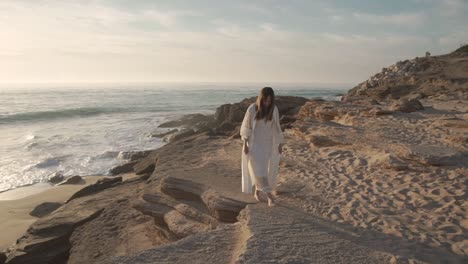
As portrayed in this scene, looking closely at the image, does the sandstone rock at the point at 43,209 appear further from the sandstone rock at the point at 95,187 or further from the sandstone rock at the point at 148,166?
the sandstone rock at the point at 148,166

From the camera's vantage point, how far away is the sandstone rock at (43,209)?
9.49 m

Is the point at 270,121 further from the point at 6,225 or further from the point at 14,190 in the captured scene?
the point at 14,190

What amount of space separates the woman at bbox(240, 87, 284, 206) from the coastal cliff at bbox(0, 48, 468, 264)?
0.39 meters

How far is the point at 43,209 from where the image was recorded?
961 centimetres

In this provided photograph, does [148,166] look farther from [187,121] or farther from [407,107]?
[187,121]

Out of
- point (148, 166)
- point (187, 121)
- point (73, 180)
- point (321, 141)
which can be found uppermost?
point (321, 141)

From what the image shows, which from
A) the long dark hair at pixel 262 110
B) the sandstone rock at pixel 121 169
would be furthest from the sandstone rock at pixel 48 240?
the sandstone rock at pixel 121 169

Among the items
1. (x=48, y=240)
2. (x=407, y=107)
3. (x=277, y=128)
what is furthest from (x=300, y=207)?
(x=407, y=107)

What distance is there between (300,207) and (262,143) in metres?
1.14

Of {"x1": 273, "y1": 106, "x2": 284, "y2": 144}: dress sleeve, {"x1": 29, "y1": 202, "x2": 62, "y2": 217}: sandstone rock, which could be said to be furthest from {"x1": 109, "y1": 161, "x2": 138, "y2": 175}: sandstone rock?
{"x1": 273, "y1": 106, "x2": 284, "y2": 144}: dress sleeve

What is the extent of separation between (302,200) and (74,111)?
3388cm

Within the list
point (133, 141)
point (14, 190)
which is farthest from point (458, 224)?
point (133, 141)

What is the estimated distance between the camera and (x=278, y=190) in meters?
6.52

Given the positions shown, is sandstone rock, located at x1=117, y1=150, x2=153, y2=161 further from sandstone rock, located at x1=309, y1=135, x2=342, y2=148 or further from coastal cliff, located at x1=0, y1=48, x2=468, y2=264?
sandstone rock, located at x1=309, y1=135, x2=342, y2=148
